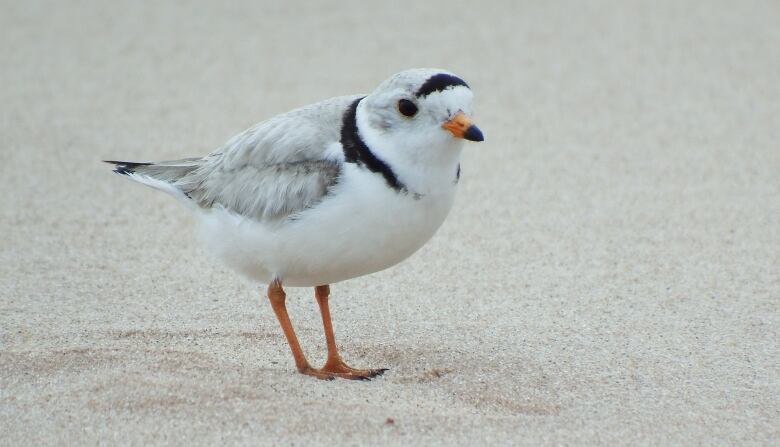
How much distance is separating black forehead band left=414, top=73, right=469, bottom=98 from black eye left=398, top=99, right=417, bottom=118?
0.13ft

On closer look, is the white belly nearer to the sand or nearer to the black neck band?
the black neck band

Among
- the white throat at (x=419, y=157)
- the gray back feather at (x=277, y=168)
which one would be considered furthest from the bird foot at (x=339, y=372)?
the white throat at (x=419, y=157)

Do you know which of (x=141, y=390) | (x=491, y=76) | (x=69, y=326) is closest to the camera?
(x=141, y=390)

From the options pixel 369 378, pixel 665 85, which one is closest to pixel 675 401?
pixel 369 378

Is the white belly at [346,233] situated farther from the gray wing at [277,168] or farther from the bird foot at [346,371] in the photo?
the bird foot at [346,371]

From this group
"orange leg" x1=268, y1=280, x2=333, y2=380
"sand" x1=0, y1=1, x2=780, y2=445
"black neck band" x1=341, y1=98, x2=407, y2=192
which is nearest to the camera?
"black neck band" x1=341, y1=98, x2=407, y2=192

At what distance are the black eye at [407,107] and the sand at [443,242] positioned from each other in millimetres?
1000

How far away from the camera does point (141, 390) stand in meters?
3.65

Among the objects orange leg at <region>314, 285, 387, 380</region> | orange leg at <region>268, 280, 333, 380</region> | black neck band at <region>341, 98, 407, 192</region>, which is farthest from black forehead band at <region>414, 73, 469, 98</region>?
orange leg at <region>314, 285, 387, 380</region>

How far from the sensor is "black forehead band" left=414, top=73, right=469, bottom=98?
11.7 feet

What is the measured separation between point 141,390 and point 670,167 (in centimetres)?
385

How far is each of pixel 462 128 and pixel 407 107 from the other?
0.22 metres

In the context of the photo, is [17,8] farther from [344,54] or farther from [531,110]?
[531,110]

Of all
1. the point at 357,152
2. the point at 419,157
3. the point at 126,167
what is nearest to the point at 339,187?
the point at 357,152
